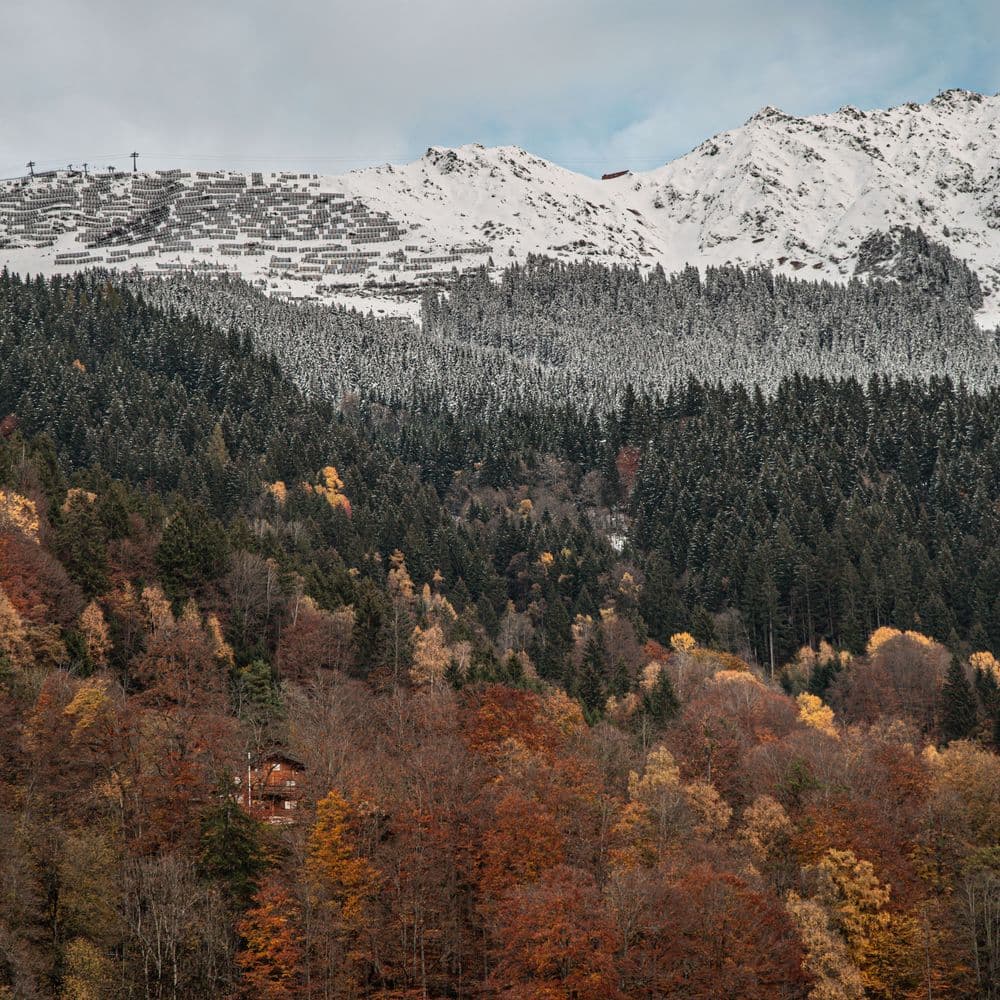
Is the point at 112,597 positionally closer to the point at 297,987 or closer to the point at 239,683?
the point at 239,683

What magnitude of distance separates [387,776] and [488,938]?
1250 cm

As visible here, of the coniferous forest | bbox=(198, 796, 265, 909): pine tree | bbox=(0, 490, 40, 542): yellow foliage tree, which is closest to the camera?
the coniferous forest

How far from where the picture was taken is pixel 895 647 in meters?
134

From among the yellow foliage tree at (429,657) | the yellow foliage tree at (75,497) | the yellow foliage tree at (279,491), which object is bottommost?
the yellow foliage tree at (429,657)

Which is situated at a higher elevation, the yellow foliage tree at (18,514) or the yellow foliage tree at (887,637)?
the yellow foliage tree at (18,514)

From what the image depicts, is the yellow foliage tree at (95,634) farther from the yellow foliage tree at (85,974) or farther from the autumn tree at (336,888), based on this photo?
the yellow foliage tree at (85,974)

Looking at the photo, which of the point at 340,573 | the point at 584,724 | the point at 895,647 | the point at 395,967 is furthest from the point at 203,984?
the point at 895,647

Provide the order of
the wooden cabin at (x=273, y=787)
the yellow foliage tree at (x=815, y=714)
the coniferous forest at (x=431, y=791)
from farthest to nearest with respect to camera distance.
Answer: the yellow foliage tree at (x=815, y=714)
the wooden cabin at (x=273, y=787)
the coniferous forest at (x=431, y=791)

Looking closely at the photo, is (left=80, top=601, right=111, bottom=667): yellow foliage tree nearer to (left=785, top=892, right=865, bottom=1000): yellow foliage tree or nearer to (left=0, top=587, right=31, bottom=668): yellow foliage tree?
(left=0, top=587, right=31, bottom=668): yellow foliage tree

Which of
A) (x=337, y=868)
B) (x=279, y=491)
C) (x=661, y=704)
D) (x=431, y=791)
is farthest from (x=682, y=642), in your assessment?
(x=337, y=868)

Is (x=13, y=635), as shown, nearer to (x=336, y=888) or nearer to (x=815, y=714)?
(x=336, y=888)

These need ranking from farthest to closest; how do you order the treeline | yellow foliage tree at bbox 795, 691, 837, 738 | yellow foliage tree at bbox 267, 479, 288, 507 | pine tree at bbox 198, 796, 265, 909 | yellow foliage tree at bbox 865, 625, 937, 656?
1. yellow foliage tree at bbox 267, 479, 288, 507
2. yellow foliage tree at bbox 865, 625, 937, 656
3. yellow foliage tree at bbox 795, 691, 837, 738
4. pine tree at bbox 198, 796, 265, 909
5. the treeline

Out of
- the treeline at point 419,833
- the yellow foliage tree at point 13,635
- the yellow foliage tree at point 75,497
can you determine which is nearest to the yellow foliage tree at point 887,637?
the treeline at point 419,833

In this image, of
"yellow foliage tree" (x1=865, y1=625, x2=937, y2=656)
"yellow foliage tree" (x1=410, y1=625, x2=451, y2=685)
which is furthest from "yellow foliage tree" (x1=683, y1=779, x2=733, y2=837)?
"yellow foliage tree" (x1=865, y1=625, x2=937, y2=656)
